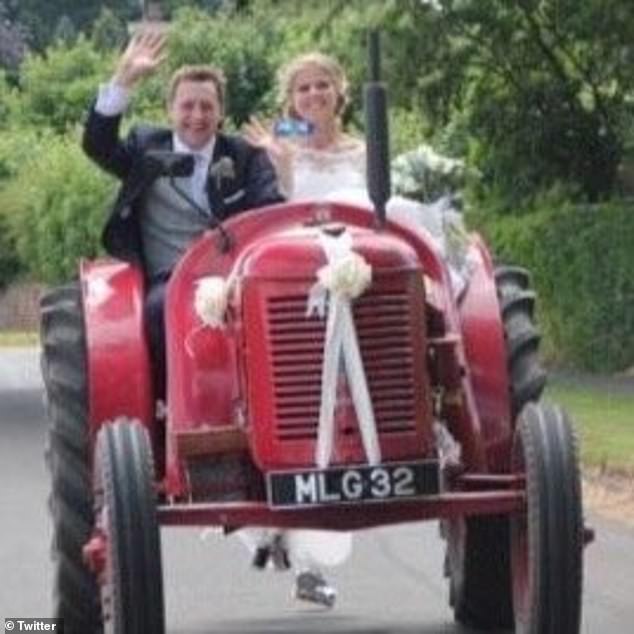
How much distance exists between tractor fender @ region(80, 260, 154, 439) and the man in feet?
0.46

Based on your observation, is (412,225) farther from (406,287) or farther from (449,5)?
(449,5)

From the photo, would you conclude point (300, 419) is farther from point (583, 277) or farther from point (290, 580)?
point (583, 277)

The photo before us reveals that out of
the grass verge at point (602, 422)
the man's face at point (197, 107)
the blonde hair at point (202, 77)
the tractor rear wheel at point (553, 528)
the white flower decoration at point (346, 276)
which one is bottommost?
the grass verge at point (602, 422)

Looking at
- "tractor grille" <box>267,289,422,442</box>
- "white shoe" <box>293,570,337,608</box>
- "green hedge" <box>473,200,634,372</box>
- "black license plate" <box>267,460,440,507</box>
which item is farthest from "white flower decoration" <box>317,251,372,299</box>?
"green hedge" <box>473,200,634,372</box>

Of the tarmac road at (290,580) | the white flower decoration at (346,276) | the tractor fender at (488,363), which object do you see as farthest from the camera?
the tarmac road at (290,580)

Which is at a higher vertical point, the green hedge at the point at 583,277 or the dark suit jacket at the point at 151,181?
the dark suit jacket at the point at 151,181

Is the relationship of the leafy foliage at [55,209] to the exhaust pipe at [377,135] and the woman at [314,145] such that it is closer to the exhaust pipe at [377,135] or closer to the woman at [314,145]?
the woman at [314,145]

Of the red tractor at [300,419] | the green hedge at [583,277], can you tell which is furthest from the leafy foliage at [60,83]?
the red tractor at [300,419]

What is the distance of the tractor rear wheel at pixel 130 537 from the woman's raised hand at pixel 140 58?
Result: 149cm

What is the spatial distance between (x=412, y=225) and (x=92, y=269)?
4.37 feet

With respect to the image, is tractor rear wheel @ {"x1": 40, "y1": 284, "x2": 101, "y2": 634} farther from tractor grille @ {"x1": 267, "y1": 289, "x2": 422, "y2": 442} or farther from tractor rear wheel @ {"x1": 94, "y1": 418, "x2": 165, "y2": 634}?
tractor grille @ {"x1": 267, "y1": 289, "x2": 422, "y2": 442}

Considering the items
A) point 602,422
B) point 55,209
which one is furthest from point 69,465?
point 55,209

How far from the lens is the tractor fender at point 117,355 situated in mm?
8602

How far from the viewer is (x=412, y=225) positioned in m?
8.62
